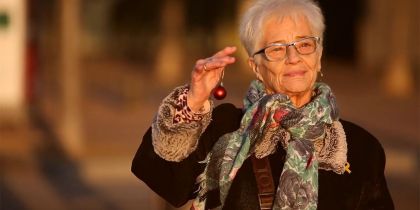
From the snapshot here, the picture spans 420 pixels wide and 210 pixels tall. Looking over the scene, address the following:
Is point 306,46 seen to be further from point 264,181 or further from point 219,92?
point 264,181

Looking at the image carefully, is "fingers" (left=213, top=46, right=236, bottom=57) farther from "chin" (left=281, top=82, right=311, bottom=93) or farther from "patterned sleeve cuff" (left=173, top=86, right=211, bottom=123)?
"chin" (left=281, top=82, right=311, bottom=93)

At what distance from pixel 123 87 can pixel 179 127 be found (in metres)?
Result: 20.3

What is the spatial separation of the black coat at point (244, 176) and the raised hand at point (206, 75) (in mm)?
211

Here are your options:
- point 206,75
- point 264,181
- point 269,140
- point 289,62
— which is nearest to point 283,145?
point 269,140

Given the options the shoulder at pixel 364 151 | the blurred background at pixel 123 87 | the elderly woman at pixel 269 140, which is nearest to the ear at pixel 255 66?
the elderly woman at pixel 269 140

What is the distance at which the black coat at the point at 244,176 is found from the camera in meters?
4.11

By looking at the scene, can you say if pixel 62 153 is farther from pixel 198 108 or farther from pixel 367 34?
pixel 367 34

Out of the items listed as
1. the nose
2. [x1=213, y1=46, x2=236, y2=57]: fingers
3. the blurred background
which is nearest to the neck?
the nose

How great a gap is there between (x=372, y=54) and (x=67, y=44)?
70.2 feet

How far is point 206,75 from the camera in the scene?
3975 mm

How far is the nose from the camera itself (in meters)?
4.23

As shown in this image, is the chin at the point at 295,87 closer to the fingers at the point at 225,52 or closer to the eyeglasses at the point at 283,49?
the eyeglasses at the point at 283,49

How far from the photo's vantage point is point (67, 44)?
15539mm

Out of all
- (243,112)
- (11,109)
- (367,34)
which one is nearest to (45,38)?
(367,34)
